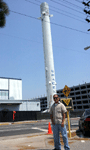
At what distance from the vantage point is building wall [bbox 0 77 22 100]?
44.6 metres

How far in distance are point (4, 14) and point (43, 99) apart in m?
132

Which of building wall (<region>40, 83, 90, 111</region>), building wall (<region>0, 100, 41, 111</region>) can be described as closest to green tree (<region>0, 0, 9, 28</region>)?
building wall (<region>0, 100, 41, 111</region>)

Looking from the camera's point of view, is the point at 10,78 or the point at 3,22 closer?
the point at 3,22

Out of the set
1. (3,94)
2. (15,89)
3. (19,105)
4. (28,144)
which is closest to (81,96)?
(15,89)

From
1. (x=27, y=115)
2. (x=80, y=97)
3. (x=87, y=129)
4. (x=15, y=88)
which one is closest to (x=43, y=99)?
(x=80, y=97)

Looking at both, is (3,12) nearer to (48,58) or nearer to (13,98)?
(48,58)

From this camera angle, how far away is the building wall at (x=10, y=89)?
4459cm

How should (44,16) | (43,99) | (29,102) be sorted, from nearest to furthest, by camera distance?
(29,102) → (44,16) → (43,99)

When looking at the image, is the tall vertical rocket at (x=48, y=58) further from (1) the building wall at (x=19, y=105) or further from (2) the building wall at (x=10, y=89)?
(2) the building wall at (x=10, y=89)

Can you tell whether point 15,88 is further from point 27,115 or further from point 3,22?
point 3,22

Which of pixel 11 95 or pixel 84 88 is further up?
pixel 84 88

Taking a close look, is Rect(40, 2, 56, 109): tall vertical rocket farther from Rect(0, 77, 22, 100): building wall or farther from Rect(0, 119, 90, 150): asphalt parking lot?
Rect(0, 119, 90, 150): asphalt parking lot

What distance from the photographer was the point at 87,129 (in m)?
10.1

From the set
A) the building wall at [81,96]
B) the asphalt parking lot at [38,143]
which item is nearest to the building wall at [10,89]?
the asphalt parking lot at [38,143]
